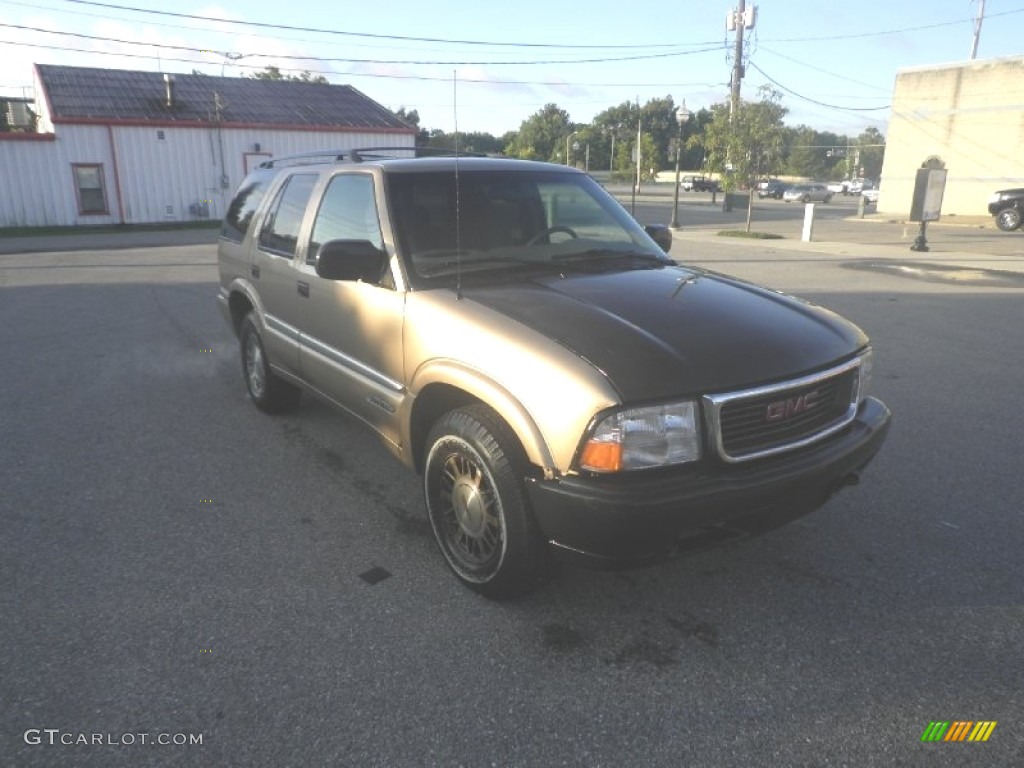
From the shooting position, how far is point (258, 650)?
2.80 m

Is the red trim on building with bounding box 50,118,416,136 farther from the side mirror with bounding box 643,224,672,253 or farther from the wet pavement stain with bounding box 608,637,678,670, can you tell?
the wet pavement stain with bounding box 608,637,678,670

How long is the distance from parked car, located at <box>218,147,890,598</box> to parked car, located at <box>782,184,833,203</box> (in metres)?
55.2

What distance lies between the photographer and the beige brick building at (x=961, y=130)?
30516mm

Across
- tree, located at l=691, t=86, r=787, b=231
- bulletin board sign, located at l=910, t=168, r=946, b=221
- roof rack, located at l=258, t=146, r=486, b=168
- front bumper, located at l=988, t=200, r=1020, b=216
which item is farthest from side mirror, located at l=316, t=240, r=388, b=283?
front bumper, located at l=988, t=200, r=1020, b=216

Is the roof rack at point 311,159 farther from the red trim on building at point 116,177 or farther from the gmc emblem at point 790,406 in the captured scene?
the red trim on building at point 116,177

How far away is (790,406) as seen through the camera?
112 inches

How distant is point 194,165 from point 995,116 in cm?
3300

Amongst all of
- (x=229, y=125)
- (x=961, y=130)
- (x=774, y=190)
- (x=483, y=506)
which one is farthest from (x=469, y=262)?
(x=774, y=190)

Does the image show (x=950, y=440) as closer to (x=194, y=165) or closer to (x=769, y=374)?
(x=769, y=374)

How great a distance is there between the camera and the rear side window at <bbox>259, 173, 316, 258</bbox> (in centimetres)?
459

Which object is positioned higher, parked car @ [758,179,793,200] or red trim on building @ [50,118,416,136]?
red trim on building @ [50,118,416,136]

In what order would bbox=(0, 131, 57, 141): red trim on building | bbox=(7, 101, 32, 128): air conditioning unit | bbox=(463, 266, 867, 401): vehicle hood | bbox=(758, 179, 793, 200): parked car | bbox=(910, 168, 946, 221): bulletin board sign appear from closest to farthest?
bbox=(463, 266, 867, 401): vehicle hood, bbox=(910, 168, 946, 221): bulletin board sign, bbox=(0, 131, 57, 141): red trim on building, bbox=(7, 101, 32, 128): air conditioning unit, bbox=(758, 179, 793, 200): parked car

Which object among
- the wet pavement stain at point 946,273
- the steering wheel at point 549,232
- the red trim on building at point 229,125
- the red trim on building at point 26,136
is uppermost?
the red trim on building at point 229,125

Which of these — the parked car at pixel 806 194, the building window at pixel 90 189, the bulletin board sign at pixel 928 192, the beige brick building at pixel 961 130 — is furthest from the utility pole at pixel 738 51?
the building window at pixel 90 189
